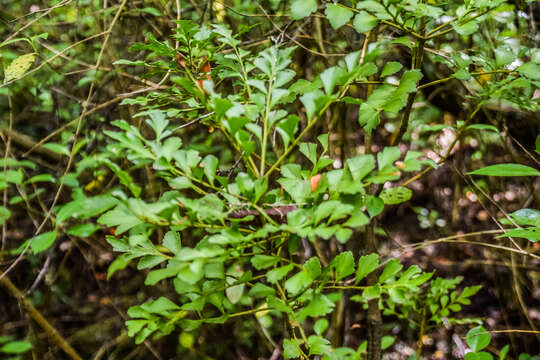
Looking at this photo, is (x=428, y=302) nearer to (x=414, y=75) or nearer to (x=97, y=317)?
(x=414, y=75)

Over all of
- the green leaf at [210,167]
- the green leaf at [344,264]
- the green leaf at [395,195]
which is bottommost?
the green leaf at [395,195]

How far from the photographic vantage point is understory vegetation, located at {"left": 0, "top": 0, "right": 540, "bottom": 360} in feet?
1.32

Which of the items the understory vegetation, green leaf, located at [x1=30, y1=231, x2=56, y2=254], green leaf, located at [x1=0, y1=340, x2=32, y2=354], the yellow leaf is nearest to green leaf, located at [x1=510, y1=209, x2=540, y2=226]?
the understory vegetation

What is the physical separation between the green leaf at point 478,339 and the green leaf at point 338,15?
669 millimetres

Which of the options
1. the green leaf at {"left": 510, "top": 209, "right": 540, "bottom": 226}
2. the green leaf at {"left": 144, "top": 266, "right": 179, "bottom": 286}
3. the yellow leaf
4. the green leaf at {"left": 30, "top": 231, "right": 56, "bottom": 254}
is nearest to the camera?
the green leaf at {"left": 144, "top": 266, "right": 179, "bottom": 286}

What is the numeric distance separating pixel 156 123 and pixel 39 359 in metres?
1.36

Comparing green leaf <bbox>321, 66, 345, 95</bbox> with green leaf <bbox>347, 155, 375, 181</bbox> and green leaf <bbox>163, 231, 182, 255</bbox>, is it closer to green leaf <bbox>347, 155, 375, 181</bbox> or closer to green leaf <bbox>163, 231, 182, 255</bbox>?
green leaf <bbox>347, 155, 375, 181</bbox>

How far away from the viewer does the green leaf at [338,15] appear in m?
0.45

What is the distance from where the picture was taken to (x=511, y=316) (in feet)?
5.58

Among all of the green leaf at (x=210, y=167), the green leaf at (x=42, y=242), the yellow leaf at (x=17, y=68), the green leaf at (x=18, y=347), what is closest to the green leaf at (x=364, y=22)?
the green leaf at (x=210, y=167)

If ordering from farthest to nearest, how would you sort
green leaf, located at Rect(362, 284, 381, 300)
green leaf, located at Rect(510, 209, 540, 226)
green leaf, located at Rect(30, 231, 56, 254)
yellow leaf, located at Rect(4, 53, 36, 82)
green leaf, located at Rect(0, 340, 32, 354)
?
green leaf, located at Rect(0, 340, 32, 354)
green leaf, located at Rect(30, 231, 56, 254)
yellow leaf, located at Rect(4, 53, 36, 82)
green leaf, located at Rect(510, 209, 540, 226)
green leaf, located at Rect(362, 284, 381, 300)

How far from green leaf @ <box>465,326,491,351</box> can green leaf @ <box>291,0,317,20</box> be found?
70cm

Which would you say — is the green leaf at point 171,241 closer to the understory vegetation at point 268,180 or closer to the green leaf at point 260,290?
the understory vegetation at point 268,180

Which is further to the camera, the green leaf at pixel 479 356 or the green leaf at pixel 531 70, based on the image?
the green leaf at pixel 479 356
